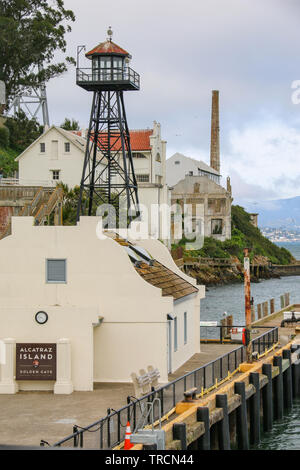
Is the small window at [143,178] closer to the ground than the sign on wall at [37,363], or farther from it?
farther from it

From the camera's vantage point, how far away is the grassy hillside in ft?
434

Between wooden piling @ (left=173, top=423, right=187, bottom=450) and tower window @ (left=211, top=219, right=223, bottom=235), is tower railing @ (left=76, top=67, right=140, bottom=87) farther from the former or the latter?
tower window @ (left=211, top=219, right=223, bottom=235)

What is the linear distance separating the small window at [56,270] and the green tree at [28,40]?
5900 centimetres

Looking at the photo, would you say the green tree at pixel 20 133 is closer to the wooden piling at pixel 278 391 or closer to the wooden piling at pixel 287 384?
the wooden piling at pixel 287 384

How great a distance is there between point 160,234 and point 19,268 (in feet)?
212

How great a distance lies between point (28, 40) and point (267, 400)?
6335 centimetres

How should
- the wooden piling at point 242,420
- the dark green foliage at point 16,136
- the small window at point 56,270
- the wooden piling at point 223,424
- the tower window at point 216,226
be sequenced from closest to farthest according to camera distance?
the wooden piling at point 223,424 → the wooden piling at point 242,420 → the small window at point 56,270 → the dark green foliage at point 16,136 → the tower window at point 216,226

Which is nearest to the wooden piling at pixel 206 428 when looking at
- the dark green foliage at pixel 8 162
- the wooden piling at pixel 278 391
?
the wooden piling at pixel 278 391

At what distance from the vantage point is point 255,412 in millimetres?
29422

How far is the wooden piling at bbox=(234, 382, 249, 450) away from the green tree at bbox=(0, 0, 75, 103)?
6370cm

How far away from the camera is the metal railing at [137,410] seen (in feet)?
62.9

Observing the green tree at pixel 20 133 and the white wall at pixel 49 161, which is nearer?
the white wall at pixel 49 161

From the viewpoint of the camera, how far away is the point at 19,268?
29.2 meters

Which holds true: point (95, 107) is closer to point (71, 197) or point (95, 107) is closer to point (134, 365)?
point (71, 197)
